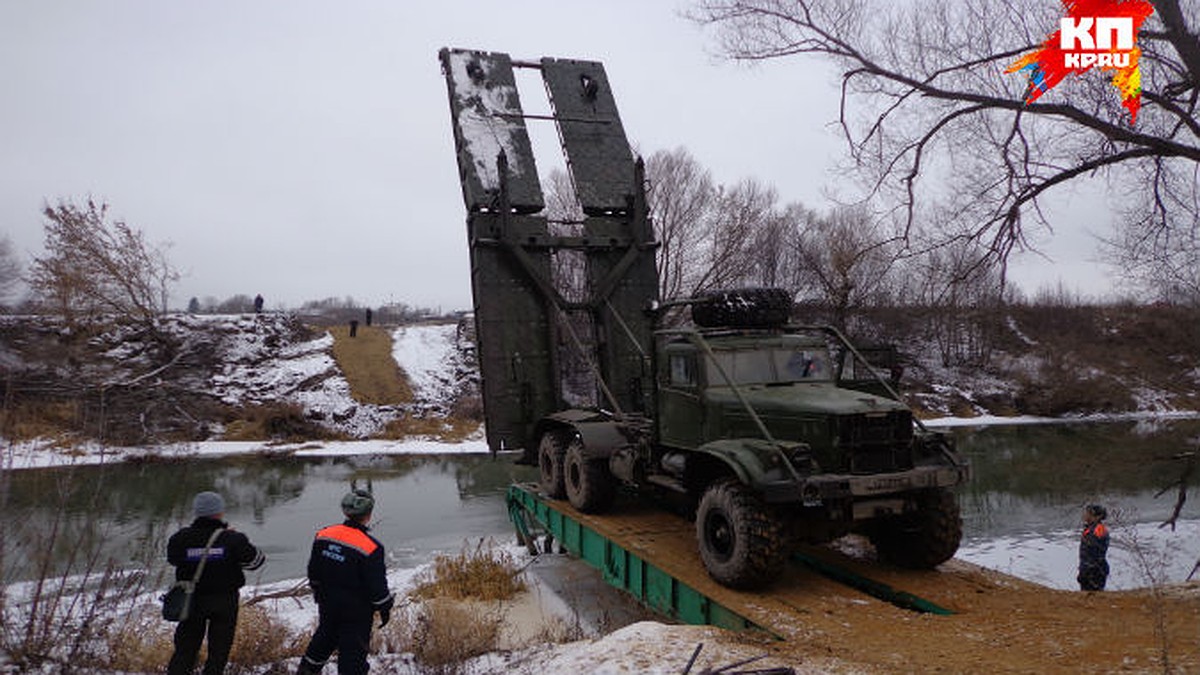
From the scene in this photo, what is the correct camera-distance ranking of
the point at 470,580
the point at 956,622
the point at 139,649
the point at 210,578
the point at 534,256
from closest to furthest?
the point at 210,578, the point at 956,622, the point at 139,649, the point at 470,580, the point at 534,256

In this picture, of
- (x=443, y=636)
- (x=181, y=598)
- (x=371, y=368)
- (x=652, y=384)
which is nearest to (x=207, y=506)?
(x=181, y=598)

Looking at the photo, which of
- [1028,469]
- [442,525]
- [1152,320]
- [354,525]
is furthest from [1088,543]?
[1152,320]

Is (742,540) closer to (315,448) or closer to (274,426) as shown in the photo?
(315,448)

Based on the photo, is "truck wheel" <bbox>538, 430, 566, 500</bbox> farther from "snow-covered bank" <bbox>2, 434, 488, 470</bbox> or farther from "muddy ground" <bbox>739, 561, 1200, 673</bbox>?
"snow-covered bank" <bbox>2, 434, 488, 470</bbox>

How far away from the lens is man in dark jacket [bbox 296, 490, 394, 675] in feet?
14.7

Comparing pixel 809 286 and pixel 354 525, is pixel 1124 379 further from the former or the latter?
pixel 354 525

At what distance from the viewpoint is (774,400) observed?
6.32 m

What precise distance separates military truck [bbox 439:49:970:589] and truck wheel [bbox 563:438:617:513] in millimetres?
19

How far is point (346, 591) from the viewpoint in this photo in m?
4.48

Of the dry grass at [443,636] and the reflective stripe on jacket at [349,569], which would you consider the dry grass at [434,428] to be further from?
the reflective stripe on jacket at [349,569]

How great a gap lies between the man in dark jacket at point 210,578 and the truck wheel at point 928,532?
5.15 m

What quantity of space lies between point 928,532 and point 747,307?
8.38 feet

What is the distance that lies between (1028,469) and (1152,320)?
24439 millimetres

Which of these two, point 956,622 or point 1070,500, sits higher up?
point 956,622
